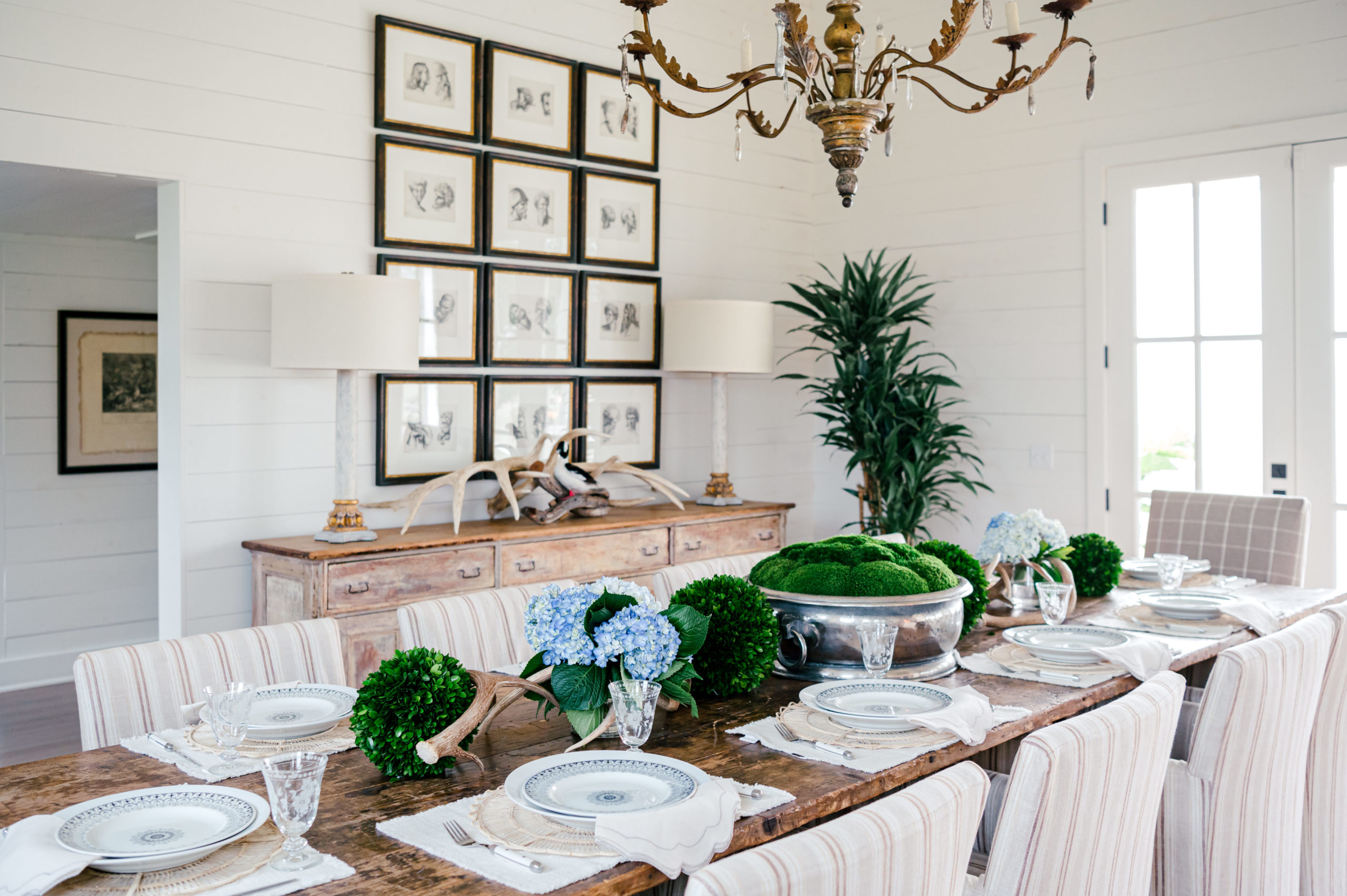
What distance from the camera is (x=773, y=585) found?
225 cm

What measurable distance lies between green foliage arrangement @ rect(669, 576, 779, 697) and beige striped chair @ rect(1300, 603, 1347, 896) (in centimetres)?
141

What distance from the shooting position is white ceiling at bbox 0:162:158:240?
337 cm

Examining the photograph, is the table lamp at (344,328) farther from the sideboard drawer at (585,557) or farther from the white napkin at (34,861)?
the white napkin at (34,861)

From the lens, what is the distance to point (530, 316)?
14.3ft

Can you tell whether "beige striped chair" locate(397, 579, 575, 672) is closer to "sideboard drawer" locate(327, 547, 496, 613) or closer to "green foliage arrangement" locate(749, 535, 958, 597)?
"green foliage arrangement" locate(749, 535, 958, 597)

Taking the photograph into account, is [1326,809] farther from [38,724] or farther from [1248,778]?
[38,724]

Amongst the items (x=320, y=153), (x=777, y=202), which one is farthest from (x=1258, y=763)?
(x=777, y=202)

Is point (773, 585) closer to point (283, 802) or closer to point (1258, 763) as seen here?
point (1258, 763)

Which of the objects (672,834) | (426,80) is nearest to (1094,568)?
(672,834)

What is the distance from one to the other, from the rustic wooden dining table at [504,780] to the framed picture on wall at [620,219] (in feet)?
9.24

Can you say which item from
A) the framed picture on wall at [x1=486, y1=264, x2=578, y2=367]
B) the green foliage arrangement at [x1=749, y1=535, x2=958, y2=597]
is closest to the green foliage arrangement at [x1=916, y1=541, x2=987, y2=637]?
the green foliage arrangement at [x1=749, y1=535, x2=958, y2=597]

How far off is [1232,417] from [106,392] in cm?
507

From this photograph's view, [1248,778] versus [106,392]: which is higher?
[106,392]

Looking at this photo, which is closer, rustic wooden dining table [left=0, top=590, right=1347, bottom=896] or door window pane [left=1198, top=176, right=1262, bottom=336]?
rustic wooden dining table [left=0, top=590, right=1347, bottom=896]
